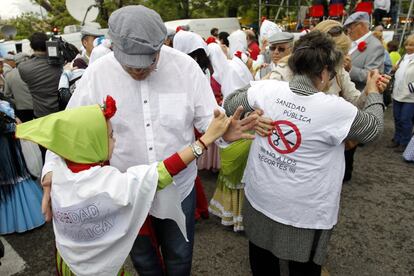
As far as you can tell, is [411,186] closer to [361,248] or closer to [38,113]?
[361,248]

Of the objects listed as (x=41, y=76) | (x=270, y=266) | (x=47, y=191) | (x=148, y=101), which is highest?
(x=148, y=101)

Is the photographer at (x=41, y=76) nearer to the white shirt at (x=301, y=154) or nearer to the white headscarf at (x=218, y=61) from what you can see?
the white headscarf at (x=218, y=61)

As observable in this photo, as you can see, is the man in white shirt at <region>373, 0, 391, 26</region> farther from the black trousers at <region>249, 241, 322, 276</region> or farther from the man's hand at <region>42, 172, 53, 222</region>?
the man's hand at <region>42, 172, 53, 222</region>

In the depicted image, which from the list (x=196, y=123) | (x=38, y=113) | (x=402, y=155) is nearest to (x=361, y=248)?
(x=196, y=123)

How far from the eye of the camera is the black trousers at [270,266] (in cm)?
185

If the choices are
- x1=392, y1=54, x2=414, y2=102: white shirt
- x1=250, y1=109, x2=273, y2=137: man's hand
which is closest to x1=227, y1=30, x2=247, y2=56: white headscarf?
x1=392, y1=54, x2=414, y2=102: white shirt

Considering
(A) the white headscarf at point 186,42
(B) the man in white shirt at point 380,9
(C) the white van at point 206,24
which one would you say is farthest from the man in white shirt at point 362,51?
(C) the white van at point 206,24

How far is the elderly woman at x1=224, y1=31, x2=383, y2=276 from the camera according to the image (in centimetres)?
150

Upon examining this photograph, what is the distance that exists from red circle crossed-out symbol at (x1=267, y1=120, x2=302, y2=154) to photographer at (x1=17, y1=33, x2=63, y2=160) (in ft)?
10.0

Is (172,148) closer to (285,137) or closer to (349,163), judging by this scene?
(285,137)

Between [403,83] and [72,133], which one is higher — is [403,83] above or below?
below

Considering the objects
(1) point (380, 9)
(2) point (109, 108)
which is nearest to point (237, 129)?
(2) point (109, 108)

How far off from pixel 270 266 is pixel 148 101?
1.27 m

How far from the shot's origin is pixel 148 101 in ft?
5.12
